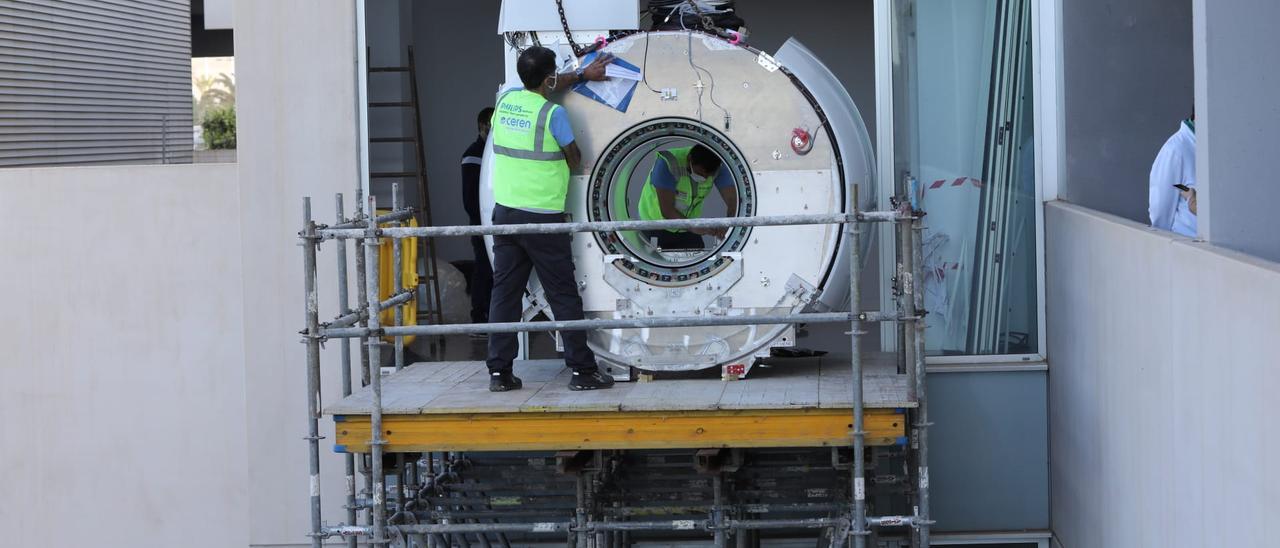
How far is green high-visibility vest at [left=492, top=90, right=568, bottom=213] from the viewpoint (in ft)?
19.5

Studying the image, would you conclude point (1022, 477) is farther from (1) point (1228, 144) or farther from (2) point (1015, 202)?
(1) point (1228, 144)

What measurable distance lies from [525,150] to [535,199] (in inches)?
7.9

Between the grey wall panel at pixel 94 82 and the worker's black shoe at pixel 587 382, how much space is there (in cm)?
729

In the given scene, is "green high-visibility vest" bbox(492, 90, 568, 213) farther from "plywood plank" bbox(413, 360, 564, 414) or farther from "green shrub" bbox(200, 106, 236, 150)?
"green shrub" bbox(200, 106, 236, 150)

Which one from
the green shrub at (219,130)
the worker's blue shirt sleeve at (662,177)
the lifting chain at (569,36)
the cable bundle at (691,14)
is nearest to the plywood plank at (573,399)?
the lifting chain at (569,36)

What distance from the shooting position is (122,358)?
7.96 meters

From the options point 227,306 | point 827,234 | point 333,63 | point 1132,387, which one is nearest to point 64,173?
point 227,306

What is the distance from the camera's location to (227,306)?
25.6 ft

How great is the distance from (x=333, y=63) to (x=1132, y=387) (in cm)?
418

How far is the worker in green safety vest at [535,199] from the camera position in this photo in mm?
5945

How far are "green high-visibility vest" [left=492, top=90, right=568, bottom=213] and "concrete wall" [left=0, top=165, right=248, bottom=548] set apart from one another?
2.45 m

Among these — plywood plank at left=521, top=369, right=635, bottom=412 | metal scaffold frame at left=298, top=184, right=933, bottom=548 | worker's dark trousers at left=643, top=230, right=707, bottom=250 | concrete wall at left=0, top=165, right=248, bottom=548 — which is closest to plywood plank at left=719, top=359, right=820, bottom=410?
metal scaffold frame at left=298, top=184, right=933, bottom=548

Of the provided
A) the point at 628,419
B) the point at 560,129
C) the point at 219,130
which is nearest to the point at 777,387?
the point at 628,419

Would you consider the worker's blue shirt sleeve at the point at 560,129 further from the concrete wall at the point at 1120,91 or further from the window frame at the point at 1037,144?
the concrete wall at the point at 1120,91
